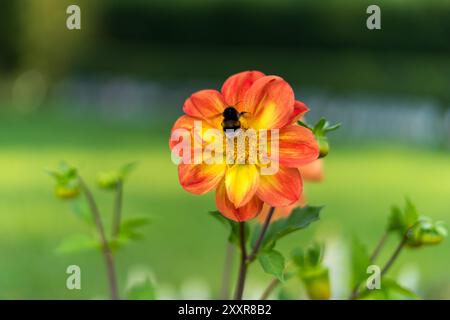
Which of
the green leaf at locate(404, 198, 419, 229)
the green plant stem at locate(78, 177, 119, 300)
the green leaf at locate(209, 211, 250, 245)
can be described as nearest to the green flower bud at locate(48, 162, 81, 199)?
the green plant stem at locate(78, 177, 119, 300)

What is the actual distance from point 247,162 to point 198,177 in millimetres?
35

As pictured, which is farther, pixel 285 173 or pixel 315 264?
pixel 315 264

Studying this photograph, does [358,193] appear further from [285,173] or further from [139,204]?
[285,173]

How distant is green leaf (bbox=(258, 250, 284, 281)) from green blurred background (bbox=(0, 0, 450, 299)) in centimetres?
225

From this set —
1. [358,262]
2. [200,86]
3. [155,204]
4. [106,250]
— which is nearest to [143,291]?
[106,250]

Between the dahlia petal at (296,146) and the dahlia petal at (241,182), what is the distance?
0.02 meters

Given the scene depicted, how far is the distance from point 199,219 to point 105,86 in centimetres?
449

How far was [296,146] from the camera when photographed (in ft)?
1.55

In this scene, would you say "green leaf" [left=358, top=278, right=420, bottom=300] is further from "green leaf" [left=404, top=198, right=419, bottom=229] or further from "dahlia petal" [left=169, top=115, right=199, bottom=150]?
"dahlia petal" [left=169, top=115, right=199, bottom=150]

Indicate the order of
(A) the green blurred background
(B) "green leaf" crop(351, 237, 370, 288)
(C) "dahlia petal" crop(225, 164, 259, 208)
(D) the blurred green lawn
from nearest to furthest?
(C) "dahlia petal" crop(225, 164, 259, 208)
(B) "green leaf" crop(351, 237, 370, 288)
(D) the blurred green lawn
(A) the green blurred background

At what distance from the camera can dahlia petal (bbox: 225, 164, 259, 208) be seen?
0.46m

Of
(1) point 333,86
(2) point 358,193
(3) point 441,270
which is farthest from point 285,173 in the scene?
(1) point 333,86

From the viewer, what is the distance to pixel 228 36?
689cm

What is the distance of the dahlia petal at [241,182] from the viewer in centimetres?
46
